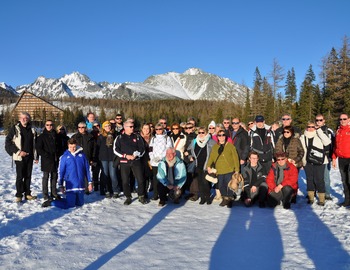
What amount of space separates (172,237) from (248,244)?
130 centimetres

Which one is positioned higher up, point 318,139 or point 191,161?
point 318,139

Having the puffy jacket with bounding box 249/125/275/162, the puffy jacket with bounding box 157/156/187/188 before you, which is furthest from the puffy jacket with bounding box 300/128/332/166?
the puffy jacket with bounding box 157/156/187/188

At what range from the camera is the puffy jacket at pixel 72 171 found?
7156 millimetres

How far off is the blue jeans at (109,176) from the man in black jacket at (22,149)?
183 centimetres

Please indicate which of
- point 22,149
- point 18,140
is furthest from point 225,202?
point 18,140

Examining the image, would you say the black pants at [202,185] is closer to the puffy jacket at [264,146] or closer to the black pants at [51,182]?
the puffy jacket at [264,146]

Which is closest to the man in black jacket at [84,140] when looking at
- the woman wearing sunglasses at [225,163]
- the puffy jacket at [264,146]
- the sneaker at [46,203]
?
the sneaker at [46,203]

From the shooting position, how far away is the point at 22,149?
23.9 feet

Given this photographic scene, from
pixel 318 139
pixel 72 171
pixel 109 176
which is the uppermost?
pixel 318 139

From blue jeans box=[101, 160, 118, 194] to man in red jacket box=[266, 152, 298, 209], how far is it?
4092 mm

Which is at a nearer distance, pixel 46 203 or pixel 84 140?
pixel 46 203

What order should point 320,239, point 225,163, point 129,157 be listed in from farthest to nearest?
point 225,163
point 129,157
point 320,239

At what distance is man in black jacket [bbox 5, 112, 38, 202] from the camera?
718 centimetres

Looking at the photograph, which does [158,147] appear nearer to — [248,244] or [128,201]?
[128,201]
